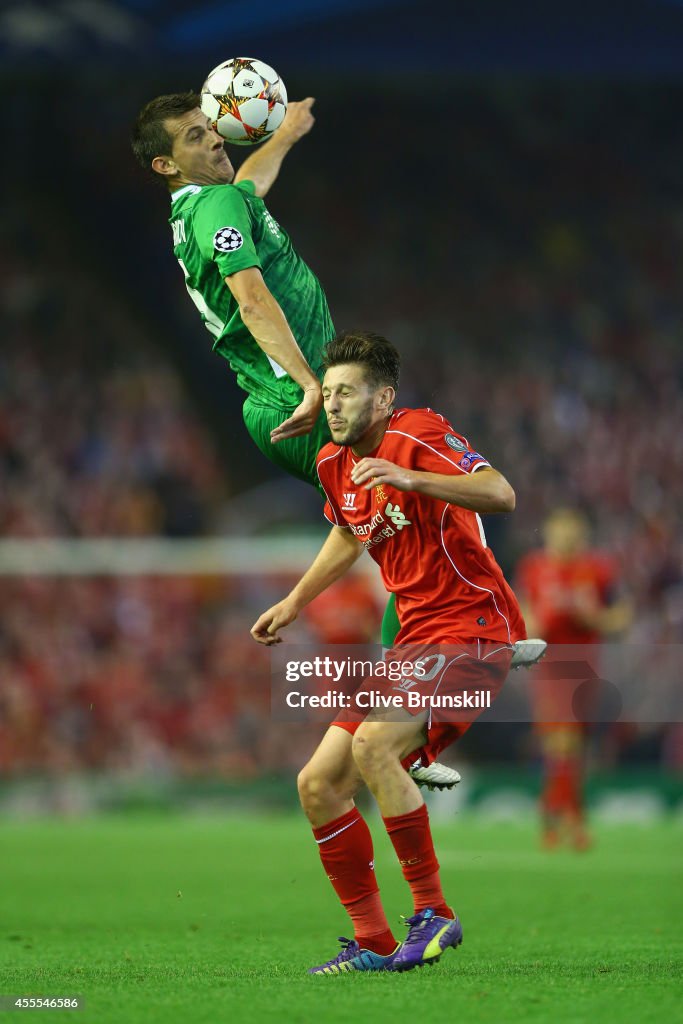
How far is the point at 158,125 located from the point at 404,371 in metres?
10.2

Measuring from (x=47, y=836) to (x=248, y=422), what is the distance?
6.76m

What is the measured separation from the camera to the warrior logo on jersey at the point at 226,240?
5.32 metres

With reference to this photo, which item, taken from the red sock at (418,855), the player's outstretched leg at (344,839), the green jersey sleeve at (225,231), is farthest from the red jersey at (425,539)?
the green jersey sleeve at (225,231)

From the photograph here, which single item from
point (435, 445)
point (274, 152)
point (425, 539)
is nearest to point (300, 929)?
point (425, 539)

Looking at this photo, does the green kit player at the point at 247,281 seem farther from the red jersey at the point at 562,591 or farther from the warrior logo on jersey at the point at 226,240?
the red jersey at the point at 562,591

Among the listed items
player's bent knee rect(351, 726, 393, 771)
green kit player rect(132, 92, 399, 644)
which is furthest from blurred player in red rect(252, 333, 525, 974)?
green kit player rect(132, 92, 399, 644)

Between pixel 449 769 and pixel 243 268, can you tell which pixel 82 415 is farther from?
pixel 449 769

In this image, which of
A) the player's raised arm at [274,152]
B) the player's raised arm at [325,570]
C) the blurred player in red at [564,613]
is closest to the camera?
the player's raised arm at [325,570]

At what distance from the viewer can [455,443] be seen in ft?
16.5

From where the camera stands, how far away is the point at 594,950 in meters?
5.59

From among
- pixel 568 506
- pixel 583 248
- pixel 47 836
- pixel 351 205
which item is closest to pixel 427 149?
pixel 351 205

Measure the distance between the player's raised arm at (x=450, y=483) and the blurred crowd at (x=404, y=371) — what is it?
6.21 m

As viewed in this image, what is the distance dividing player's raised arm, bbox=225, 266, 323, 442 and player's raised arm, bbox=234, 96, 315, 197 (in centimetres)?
75

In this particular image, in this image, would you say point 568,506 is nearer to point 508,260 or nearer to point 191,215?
point 508,260
